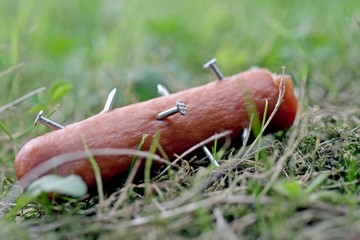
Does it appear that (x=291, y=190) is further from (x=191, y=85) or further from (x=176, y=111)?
(x=191, y=85)

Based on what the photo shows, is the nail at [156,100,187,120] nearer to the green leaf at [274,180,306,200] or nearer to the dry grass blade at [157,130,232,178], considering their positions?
the dry grass blade at [157,130,232,178]

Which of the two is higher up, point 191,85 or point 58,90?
point 58,90

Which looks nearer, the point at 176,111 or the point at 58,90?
the point at 176,111

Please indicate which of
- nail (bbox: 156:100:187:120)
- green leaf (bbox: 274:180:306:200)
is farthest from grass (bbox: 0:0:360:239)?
nail (bbox: 156:100:187:120)

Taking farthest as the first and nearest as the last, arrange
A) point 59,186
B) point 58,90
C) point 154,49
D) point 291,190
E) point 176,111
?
1. point 154,49
2. point 58,90
3. point 176,111
4. point 59,186
5. point 291,190

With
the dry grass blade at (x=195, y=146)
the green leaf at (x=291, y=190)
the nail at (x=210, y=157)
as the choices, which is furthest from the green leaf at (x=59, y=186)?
the green leaf at (x=291, y=190)

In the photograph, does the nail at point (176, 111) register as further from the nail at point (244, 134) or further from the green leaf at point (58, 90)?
the green leaf at point (58, 90)

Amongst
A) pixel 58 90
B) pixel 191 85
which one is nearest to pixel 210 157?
pixel 58 90

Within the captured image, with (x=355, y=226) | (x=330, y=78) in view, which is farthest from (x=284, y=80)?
(x=330, y=78)
